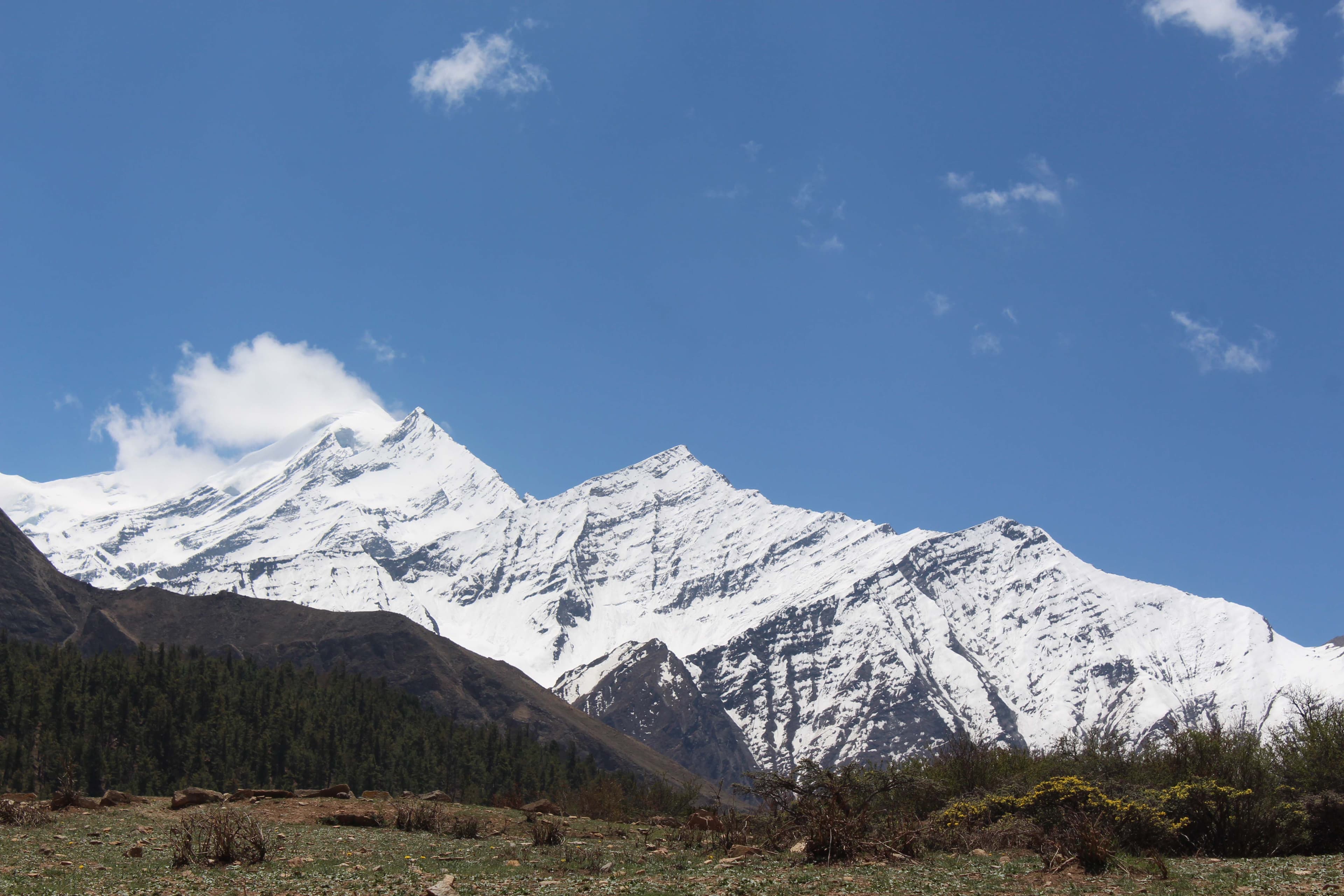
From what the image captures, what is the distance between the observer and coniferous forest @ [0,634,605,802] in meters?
117

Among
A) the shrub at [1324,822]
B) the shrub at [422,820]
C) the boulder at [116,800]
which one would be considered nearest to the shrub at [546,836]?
the shrub at [422,820]

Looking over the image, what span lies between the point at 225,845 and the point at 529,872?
811 centimetres

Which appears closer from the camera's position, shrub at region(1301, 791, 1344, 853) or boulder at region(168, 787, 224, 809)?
shrub at region(1301, 791, 1344, 853)

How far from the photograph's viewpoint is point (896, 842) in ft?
109

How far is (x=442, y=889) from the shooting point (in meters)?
24.1

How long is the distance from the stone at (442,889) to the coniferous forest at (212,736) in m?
87.9

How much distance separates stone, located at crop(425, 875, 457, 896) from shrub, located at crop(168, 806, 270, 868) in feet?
22.1

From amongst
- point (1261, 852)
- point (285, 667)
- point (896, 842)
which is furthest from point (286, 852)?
point (285, 667)

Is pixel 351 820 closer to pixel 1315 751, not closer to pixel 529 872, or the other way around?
pixel 529 872

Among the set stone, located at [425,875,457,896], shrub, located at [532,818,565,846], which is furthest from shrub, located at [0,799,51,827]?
stone, located at [425,875,457,896]

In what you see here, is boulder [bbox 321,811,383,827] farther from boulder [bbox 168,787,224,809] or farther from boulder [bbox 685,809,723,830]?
boulder [bbox 685,809,723,830]

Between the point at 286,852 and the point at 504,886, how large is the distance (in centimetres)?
933

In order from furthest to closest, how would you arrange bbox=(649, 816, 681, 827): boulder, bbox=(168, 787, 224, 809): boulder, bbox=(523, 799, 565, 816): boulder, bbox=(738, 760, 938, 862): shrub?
1. bbox=(523, 799, 565, 816): boulder
2. bbox=(649, 816, 681, 827): boulder
3. bbox=(168, 787, 224, 809): boulder
4. bbox=(738, 760, 938, 862): shrub

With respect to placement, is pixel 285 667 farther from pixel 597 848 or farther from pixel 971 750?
pixel 597 848
